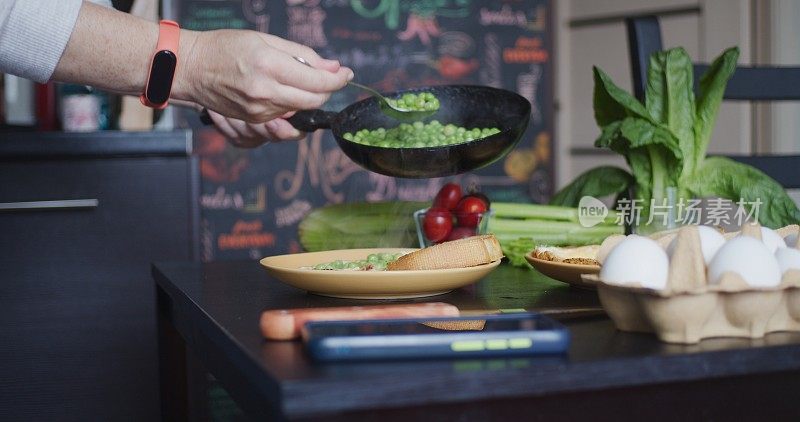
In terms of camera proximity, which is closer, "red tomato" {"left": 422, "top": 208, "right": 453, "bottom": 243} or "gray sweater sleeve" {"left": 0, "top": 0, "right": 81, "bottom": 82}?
"gray sweater sleeve" {"left": 0, "top": 0, "right": 81, "bottom": 82}

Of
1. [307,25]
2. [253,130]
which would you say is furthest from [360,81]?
[253,130]

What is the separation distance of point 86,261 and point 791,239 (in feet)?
5.21

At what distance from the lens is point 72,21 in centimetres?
110

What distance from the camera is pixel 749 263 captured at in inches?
30.0

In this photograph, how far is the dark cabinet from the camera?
201 cm

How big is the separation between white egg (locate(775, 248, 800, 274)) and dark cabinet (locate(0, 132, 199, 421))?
1.56 meters

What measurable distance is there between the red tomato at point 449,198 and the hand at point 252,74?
17.1 inches

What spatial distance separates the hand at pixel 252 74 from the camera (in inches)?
43.9

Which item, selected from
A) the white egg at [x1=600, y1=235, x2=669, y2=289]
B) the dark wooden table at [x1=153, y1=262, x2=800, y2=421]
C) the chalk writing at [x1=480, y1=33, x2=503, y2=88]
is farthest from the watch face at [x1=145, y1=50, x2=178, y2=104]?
the chalk writing at [x1=480, y1=33, x2=503, y2=88]

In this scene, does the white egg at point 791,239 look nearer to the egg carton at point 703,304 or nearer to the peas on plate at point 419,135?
the egg carton at point 703,304

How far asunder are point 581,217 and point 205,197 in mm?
2103

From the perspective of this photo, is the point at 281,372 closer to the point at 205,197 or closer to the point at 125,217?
the point at 125,217

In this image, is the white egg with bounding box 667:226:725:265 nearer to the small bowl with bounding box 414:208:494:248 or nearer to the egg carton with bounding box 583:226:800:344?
the egg carton with bounding box 583:226:800:344

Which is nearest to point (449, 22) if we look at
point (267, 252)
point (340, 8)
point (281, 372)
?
point (340, 8)
